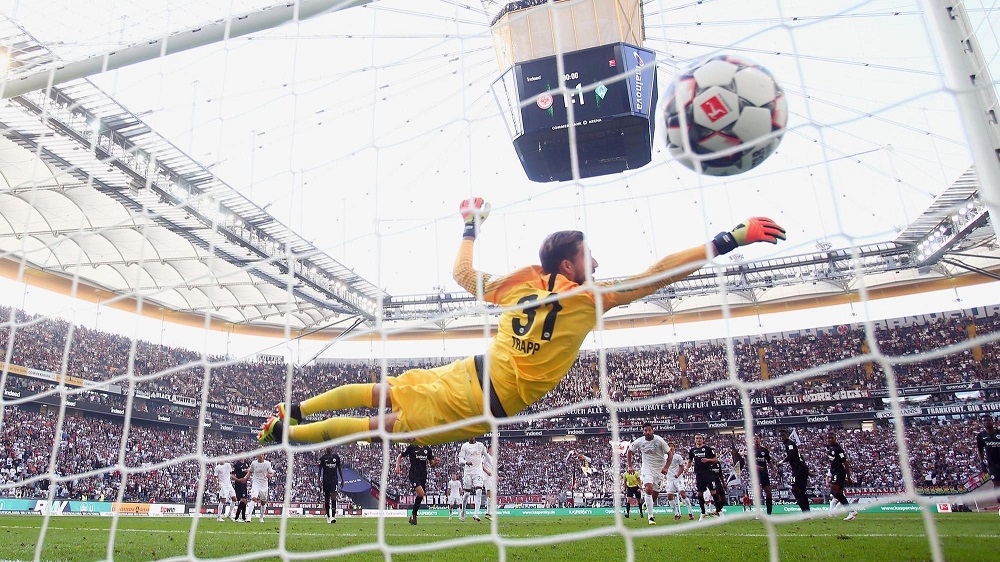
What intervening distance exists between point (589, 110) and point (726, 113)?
383 cm

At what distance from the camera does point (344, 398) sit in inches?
148

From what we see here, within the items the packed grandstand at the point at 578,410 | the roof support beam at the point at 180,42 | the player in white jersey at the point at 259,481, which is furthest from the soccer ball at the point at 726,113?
the packed grandstand at the point at 578,410

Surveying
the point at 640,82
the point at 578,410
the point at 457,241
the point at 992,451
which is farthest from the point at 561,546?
the point at 578,410

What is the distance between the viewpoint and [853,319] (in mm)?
30203

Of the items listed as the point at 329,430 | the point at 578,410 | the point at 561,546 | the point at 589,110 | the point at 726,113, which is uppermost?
the point at 589,110

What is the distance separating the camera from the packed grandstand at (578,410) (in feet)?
71.8

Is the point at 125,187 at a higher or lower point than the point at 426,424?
higher

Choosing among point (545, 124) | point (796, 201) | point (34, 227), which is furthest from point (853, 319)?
point (34, 227)

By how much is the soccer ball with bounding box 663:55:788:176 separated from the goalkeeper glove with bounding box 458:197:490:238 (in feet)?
3.79

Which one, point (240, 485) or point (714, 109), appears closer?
point (714, 109)

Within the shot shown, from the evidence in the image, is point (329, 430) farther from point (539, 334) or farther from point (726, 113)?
point (726, 113)

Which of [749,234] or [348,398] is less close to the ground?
[749,234]

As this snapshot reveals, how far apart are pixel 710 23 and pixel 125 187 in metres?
13.4

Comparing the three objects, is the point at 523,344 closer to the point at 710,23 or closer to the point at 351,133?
the point at 710,23
